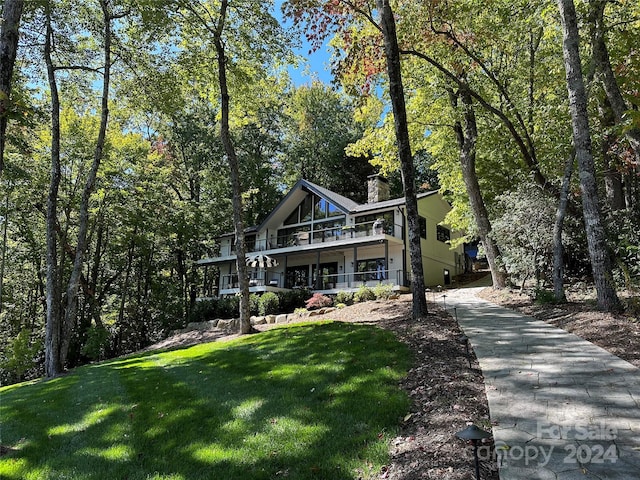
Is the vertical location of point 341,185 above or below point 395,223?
above

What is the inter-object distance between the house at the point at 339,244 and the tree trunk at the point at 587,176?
12.6m

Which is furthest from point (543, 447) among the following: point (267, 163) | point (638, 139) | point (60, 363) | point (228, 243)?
point (267, 163)

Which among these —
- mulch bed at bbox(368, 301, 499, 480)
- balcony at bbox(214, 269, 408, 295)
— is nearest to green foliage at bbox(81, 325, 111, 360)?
balcony at bbox(214, 269, 408, 295)

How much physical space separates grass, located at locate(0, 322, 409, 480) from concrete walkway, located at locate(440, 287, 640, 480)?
1013 millimetres

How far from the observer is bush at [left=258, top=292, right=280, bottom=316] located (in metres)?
18.0

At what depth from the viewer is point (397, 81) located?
28.4ft

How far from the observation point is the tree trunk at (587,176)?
6824mm

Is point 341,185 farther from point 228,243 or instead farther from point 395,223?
point 395,223

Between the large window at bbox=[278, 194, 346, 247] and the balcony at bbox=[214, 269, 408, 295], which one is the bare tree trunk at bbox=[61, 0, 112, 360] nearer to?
the balcony at bbox=[214, 269, 408, 295]

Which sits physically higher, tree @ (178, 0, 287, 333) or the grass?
tree @ (178, 0, 287, 333)

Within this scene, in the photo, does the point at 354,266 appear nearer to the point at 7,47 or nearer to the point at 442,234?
the point at 442,234

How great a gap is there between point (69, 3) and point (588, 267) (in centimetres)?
1710

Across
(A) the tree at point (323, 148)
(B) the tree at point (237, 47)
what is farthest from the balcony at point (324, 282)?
(A) the tree at point (323, 148)

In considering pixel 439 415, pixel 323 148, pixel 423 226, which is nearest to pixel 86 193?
pixel 439 415
